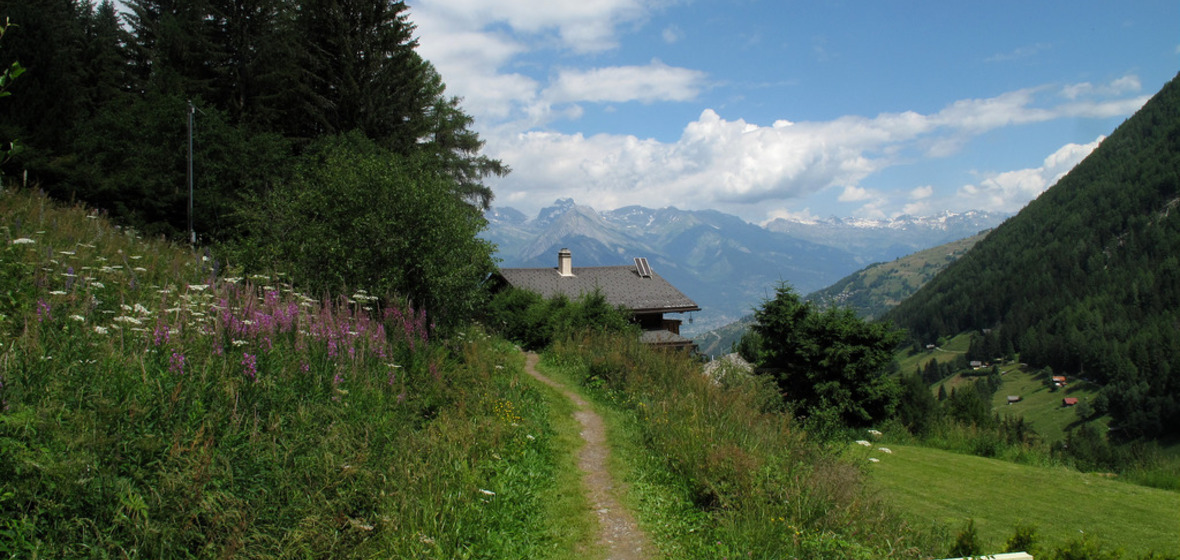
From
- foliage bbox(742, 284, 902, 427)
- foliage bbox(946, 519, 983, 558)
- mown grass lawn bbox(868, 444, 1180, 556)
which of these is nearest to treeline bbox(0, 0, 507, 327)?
foliage bbox(946, 519, 983, 558)

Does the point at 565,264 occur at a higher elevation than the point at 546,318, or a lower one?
higher

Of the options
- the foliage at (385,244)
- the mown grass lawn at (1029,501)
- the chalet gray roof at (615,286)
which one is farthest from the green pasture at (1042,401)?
the foliage at (385,244)

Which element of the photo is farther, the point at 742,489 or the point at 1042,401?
the point at 1042,401

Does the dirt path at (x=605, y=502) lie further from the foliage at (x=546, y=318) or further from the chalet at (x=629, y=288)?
the chalet at (x=629, y=288)

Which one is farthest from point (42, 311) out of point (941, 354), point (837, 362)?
point (941, 354)

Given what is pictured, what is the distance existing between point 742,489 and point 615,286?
37.8 m

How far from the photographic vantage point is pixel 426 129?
107 ft

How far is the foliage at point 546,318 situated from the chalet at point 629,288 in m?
13.3

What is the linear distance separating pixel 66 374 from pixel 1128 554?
15.3m

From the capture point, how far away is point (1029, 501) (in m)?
13.8

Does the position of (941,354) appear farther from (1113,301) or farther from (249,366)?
(249,366)

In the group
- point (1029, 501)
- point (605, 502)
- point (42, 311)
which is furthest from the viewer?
point (1029, 501)

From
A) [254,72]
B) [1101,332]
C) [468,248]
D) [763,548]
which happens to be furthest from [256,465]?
[1101,332]

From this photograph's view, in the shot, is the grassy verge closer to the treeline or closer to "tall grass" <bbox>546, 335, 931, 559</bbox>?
"tall grass" <bbox>546, 335, 931, 559</bbox>
